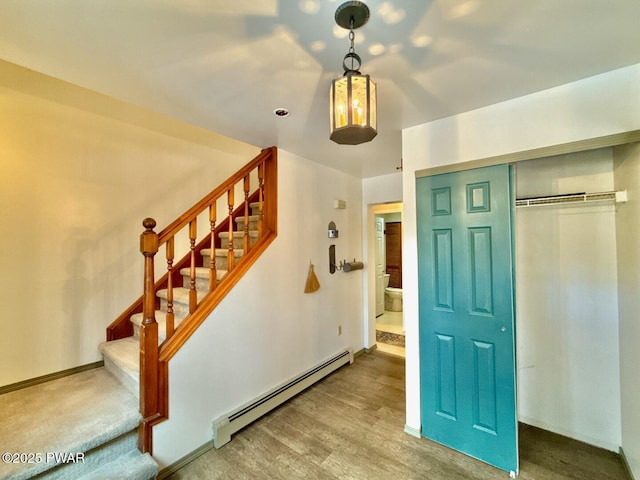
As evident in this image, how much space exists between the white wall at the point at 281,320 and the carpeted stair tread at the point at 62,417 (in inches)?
11.4

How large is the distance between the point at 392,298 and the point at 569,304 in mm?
4108

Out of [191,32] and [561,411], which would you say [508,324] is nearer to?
[561,411]

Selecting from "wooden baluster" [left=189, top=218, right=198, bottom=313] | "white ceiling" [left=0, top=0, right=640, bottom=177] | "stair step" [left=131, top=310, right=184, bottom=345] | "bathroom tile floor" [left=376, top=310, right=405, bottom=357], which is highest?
"white ceiling" [left=0, top=0, right=640, bottom=177]

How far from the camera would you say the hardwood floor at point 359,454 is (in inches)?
70.1

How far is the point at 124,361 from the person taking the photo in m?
2.01

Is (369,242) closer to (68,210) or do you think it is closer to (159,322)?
(159,322)

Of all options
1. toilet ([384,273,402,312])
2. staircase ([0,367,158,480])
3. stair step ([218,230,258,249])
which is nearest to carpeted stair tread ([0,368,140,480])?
staircase ([0,367,158,480])

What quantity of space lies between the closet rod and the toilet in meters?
4.14

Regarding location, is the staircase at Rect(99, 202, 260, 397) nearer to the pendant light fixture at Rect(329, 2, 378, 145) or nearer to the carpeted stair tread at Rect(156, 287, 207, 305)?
the carpeted stair tread at Rect(156, 287, 207, 305)

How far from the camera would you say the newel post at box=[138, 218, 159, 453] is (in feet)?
5.53

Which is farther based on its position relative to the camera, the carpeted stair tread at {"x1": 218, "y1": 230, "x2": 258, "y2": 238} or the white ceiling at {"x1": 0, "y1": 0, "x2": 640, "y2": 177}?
the carpeted stair tread at {"x1": 218, "y1": 230, "x2": 258, "y2": 238}

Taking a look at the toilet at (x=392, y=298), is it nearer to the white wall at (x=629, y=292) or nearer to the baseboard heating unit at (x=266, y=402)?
the baseboard heating unit at (x=266, y=402)

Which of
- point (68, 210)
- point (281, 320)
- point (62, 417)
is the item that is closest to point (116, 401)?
point (62, 417)

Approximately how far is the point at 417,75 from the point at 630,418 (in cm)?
256
